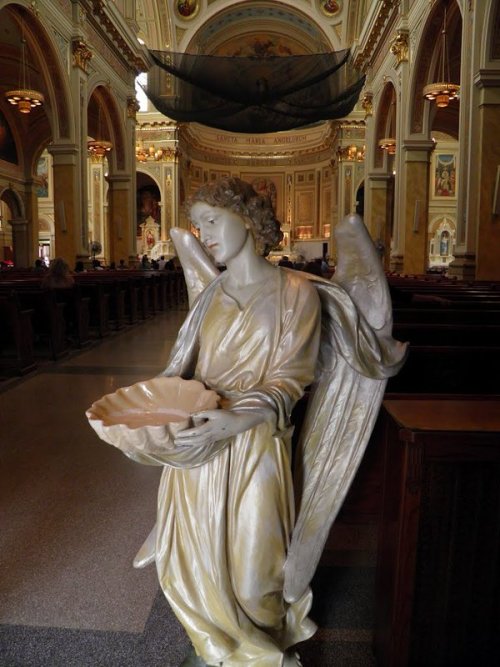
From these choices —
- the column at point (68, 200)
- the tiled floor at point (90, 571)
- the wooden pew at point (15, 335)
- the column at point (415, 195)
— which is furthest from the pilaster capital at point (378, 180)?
the tiled floor at point (90, 571)

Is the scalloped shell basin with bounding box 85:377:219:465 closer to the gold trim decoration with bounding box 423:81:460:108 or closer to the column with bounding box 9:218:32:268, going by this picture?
the gold trim decoration with bounding box 423:81:460:108

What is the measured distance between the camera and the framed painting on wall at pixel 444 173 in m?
26.3

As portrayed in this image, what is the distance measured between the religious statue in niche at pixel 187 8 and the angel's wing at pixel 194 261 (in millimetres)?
25507

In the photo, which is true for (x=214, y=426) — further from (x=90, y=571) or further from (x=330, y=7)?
(x=330, y=7)

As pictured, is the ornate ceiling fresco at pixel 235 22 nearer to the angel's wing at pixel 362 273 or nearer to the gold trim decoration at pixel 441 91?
the gold trim decoration at pixel 441 91

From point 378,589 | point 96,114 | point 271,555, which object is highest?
point 96,114

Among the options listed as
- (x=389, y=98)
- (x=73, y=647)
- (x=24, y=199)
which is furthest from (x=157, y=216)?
(x=73, y=647)

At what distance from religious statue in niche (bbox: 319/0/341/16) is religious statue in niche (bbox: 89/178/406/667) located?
25.8 metres

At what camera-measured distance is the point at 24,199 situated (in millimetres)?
21828

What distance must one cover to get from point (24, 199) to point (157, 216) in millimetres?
10184

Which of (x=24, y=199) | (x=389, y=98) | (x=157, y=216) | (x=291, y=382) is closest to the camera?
(x=291, y=382)

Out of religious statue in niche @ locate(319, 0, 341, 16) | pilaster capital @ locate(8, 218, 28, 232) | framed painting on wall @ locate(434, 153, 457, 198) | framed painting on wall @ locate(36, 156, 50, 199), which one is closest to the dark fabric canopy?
pilaster capital @ locate(8, 218, 28, 232)

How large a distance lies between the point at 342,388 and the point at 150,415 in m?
→ 0.60

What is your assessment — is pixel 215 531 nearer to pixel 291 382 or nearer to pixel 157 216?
pixel 291 382
